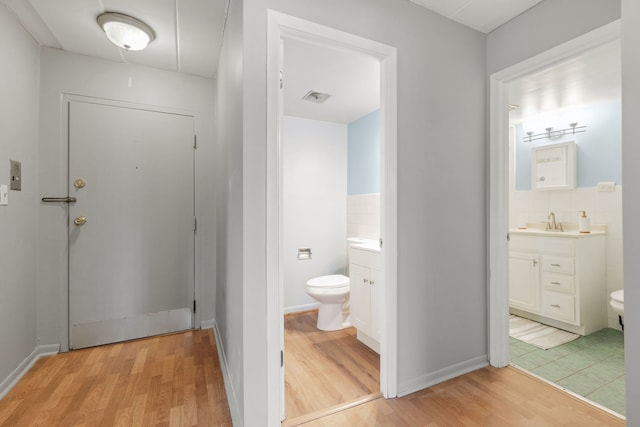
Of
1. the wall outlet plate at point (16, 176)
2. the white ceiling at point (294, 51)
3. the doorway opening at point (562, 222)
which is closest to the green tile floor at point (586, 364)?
the doorway opening at point (562, 222)

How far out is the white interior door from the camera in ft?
7.61

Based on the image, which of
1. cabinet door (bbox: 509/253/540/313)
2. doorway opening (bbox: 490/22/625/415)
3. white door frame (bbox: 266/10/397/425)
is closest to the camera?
white door frame (bbox: 266/10/397/425)

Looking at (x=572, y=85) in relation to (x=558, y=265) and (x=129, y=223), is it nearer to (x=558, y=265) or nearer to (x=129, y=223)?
(x=558, y=265)

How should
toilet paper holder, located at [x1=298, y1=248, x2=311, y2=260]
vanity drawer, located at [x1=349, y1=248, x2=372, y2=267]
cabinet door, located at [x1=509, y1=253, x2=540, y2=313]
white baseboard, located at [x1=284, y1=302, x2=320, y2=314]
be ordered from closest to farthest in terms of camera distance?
vanity drawer, located at [x1=349, y1=248, x2=372, y2=267] < cabinet door, located at [x1=509, y1=253, x2=540, y2=313] < white baseboard, located at [x1=284, y1=302, x2=320, y2=314] < toilet paper holder, located at [x1=298, y1=248, x2=311, y2=260]

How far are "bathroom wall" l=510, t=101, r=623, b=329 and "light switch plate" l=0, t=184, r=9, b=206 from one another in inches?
190

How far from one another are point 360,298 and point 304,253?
116 cm

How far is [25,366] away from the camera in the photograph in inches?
78.4

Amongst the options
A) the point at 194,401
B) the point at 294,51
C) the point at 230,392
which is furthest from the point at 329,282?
the point at 294,51

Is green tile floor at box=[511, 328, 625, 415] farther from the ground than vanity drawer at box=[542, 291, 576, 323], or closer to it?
Result: closer to it

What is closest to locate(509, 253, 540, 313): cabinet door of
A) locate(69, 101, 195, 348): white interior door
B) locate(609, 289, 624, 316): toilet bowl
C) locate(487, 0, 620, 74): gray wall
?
locate(609, 289, 624, 316): toilet bowl

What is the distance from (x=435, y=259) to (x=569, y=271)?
5.95 ft

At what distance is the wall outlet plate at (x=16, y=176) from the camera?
185cm

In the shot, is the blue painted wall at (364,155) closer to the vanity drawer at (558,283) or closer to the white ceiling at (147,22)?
the white ceiling at (147,22)

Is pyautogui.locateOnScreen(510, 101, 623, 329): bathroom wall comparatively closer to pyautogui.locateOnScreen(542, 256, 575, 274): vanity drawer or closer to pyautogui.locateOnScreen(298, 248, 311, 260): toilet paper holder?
pyautogui.locateOnScreen(542, 256, 575, 274): vanity drawer
